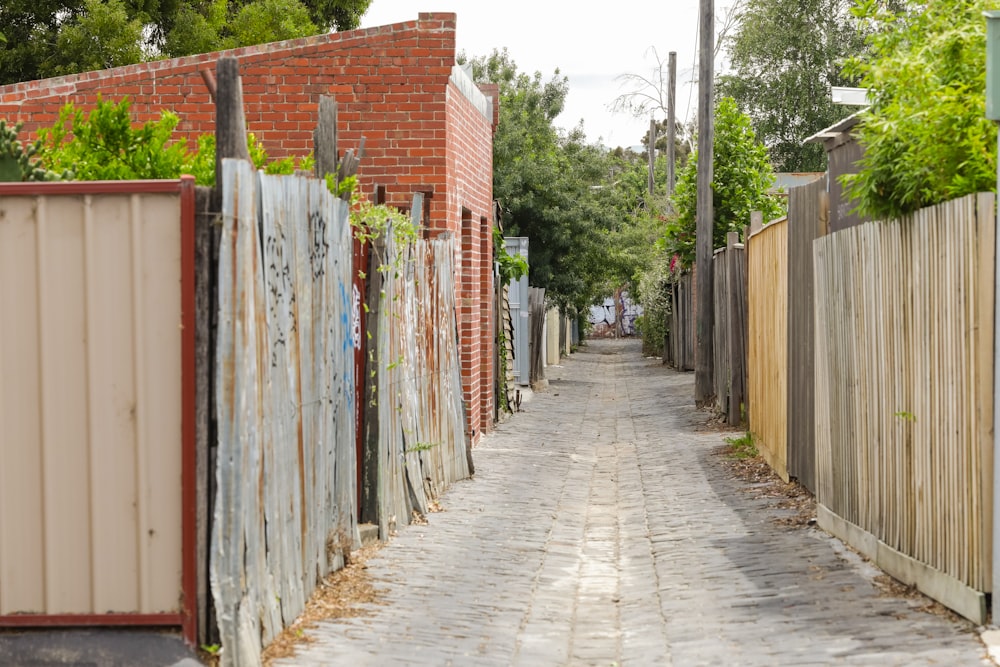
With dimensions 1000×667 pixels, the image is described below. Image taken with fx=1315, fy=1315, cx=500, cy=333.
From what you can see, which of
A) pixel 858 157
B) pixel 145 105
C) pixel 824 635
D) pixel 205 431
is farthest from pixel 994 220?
pixel 145 105

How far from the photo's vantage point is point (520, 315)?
22.4 metres

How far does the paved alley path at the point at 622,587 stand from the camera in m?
5.91

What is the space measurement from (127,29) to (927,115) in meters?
21.9

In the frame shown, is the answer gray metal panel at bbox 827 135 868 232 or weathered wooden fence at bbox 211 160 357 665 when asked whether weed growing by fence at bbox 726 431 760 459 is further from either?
weathered wooden fence at bbox 211 160 357 665

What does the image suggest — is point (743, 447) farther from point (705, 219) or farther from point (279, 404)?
point (279, 404)

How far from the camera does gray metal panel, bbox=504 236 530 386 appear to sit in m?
22.3

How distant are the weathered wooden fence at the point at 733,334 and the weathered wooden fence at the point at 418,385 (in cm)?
422

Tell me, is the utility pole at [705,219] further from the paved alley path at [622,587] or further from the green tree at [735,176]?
the paved alley path at [622,587]

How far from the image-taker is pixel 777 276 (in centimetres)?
1140

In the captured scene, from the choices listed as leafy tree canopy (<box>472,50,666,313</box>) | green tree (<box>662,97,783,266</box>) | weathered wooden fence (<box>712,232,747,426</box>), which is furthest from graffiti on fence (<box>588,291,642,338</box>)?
weathered wooden fence (<box>712,232,747,426</box>)

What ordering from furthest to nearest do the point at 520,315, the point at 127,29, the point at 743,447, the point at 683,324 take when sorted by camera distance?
the point at 683,324, the point at 127,29, the point at 520,315, the point at 743,447

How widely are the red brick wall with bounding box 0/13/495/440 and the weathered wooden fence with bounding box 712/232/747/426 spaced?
3.75 m

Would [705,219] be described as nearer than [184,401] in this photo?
No

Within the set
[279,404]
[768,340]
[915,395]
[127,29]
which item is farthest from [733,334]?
[127,29]
